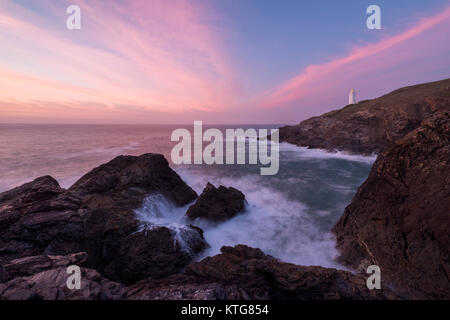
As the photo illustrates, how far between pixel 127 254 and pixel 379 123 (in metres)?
45.8

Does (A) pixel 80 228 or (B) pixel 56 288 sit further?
(A) pixel 80 228

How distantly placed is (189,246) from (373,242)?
23.4ft

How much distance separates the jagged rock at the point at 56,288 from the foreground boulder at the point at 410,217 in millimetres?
8033

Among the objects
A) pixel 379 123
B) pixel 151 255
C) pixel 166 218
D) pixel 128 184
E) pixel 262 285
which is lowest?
pixel 166 218

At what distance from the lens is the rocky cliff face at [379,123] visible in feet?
100

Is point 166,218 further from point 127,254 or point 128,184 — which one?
point 127,254

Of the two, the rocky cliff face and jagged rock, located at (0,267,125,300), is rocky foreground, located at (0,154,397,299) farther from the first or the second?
the rocky cliff face

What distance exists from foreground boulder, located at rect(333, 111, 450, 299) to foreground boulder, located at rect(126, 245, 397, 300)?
5.44 ft

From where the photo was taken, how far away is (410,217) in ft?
18.9

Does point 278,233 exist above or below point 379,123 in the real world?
below

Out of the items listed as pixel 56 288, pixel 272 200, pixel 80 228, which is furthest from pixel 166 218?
pixel 272 200
